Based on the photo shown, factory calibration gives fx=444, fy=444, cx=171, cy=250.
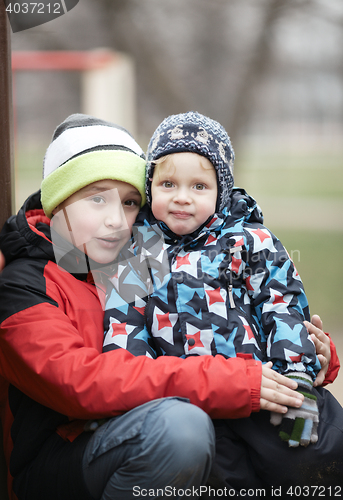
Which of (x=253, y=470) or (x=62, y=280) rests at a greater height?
(x=62, y=280)

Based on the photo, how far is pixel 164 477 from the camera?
970mm

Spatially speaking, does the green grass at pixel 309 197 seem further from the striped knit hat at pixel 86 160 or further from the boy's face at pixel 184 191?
the striped knit hat at pixel 86 160

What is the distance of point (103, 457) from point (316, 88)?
14.5 ft

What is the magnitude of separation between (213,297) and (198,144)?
1.48 feet

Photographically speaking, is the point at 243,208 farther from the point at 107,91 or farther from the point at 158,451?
the point at 107,91

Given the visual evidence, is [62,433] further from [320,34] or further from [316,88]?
[316,88]

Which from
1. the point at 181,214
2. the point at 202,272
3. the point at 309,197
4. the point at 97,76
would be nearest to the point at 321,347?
the point at 202,272

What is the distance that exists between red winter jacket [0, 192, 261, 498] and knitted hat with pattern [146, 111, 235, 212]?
Result: 0.50 meters

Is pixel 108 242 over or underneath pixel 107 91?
underneath

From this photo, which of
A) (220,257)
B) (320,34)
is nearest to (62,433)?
(220,257)

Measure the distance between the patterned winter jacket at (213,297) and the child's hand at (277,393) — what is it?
0.06 m

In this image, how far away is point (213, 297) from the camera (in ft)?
4.16

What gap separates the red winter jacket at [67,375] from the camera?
3.39ft

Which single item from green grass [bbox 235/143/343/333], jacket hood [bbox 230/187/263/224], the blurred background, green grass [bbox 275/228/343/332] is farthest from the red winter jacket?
green grass [bbox 235/143/343/333]
